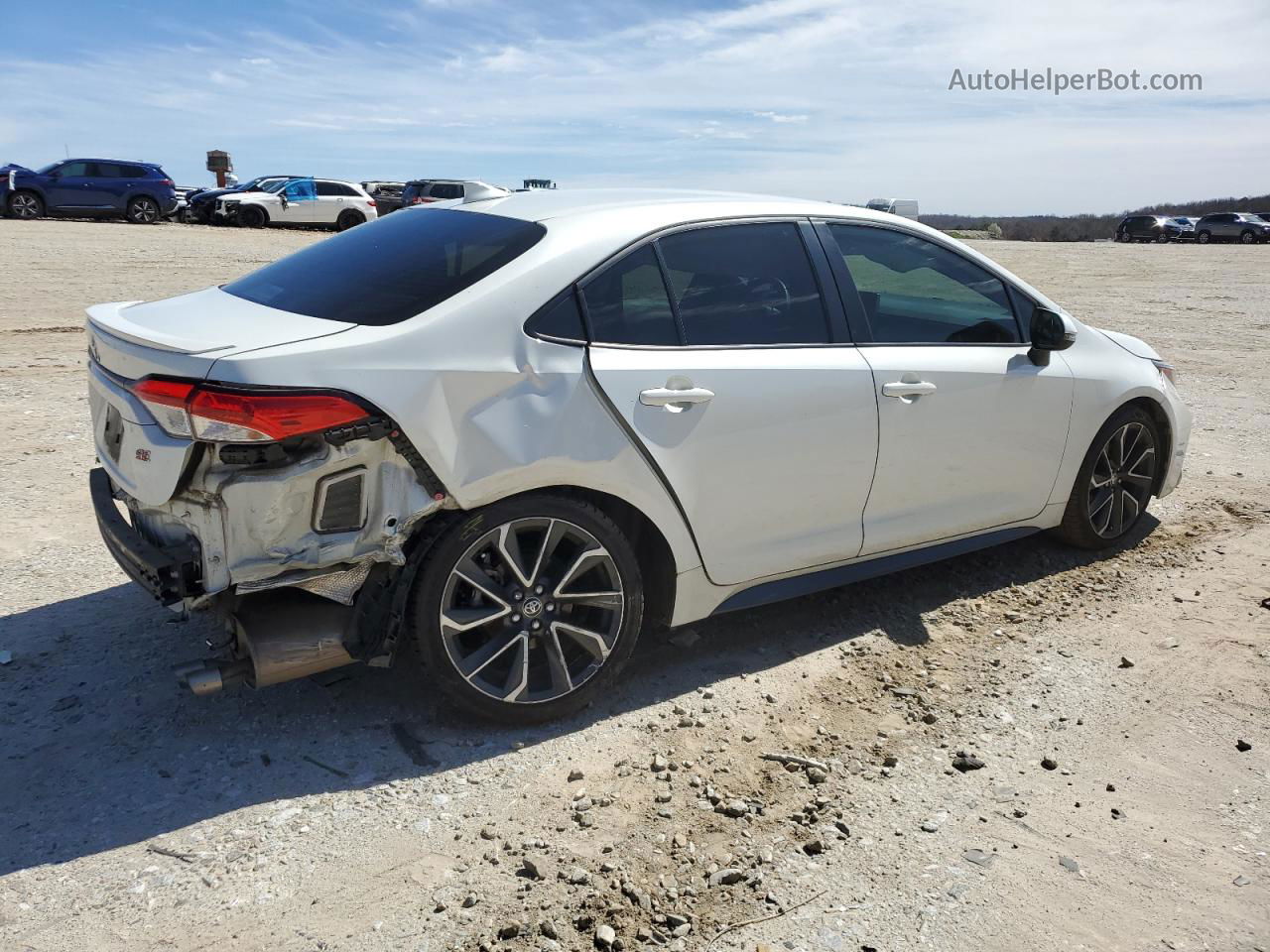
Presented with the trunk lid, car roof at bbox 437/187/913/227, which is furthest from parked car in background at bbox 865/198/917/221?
the trunk lid

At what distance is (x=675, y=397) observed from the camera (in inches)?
142

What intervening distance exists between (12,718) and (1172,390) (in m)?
5.25

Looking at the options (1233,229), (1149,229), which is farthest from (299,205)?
(1233,229)

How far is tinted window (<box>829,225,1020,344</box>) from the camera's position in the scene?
14.0ft

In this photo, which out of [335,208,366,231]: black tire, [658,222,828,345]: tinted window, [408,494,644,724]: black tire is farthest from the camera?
[335,208,366,231]: black tire

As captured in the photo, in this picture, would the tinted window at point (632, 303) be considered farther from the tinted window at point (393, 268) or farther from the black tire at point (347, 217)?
the black tire at point (347, 217)

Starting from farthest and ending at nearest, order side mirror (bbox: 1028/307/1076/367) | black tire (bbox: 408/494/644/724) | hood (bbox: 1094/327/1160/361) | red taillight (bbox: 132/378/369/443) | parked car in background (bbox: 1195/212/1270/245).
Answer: parked car in background (bbox: 1195/212/1270/245) < hood (bbox: 1094/327/1160/361) < side mirror (bbox: 1028/307/1076/367) < black tire (bbox: 408/494/644/724) < red taillight (bbox: 132/378/369/443)

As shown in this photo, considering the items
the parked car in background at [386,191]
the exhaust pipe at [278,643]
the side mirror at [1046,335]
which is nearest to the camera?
the exhaust pipe at [278,643]

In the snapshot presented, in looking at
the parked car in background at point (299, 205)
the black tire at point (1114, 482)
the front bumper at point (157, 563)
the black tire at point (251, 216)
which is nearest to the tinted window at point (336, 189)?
the parked car in background at point (299, 205)

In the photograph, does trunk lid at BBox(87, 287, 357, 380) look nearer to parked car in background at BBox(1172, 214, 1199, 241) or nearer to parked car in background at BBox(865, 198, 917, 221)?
parked car in background at BBox(865, 198, 917, 221)

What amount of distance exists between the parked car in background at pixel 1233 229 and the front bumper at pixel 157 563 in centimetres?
5675

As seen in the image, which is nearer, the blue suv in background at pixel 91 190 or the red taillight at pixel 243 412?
the red taillight at pixel 243 412

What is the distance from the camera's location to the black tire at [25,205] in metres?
27.1

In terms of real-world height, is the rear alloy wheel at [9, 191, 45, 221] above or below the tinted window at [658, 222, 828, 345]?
above
